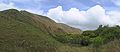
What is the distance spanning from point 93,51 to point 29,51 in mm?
3852

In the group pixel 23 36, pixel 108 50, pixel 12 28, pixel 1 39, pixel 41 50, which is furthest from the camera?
pixel 12 28

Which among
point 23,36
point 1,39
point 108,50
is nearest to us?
point 108,50

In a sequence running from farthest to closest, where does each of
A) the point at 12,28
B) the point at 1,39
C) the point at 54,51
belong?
the point at 12,28 < the point at 1,39 < the point at 54,51

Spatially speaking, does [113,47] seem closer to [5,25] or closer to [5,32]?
[5,32]

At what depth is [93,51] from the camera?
48.2 ft

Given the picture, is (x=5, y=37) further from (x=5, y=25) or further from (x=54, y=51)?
(x=54, y=51)

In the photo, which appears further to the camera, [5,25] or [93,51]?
[5,25]

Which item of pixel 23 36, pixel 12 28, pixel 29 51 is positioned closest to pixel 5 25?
pixel 12 28

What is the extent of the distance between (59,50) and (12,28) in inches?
2149

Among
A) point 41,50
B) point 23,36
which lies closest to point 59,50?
point 41,50

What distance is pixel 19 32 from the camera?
216ft

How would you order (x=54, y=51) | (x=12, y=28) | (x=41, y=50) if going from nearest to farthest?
1. (x=54, y=51)
2. (x=41, y=50)
3. (x=12, y=28)

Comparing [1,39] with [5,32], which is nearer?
[1,39]

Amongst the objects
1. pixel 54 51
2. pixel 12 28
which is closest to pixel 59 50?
pixel 54 51
